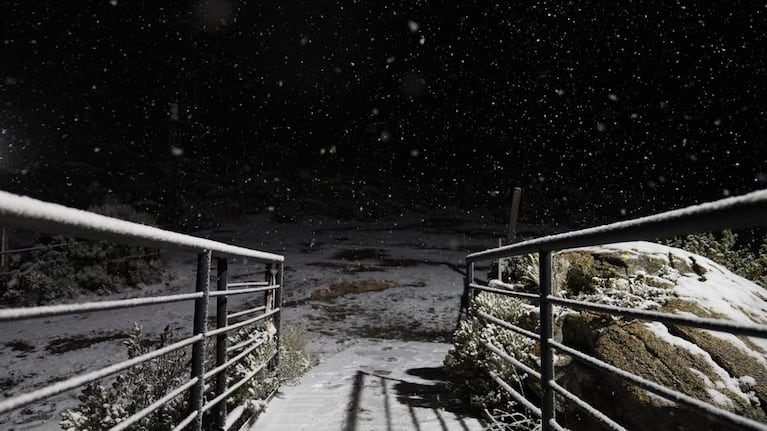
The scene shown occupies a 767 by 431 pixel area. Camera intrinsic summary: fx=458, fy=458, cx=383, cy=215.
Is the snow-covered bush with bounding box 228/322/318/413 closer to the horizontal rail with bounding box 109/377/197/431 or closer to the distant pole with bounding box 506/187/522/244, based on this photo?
the horizontal rail with bounding box 109/377/197/431

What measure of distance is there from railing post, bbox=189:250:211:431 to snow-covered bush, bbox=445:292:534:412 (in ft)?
7.29

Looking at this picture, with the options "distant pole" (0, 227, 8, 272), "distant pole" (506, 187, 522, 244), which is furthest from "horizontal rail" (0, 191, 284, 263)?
"distant pole" (0, 227, 8, 272)

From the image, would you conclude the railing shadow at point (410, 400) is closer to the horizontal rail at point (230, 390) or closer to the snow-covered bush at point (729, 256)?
the horizontal rail at point (230, 390)

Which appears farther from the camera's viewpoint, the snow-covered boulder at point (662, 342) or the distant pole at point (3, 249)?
the distant pole at point (3, 249)

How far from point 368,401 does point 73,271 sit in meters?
11.3

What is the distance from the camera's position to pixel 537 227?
3362cm

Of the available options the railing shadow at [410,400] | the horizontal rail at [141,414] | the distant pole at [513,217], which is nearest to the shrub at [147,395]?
the railing shadow at [410,400]

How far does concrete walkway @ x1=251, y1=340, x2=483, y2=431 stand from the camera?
3.44m

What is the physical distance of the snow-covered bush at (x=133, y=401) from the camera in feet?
10.3

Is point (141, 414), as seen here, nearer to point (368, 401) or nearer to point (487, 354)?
point (368, 401)

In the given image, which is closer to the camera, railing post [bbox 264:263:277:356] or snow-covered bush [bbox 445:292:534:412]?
snow-covered bush [bbox 445:292:534:412]

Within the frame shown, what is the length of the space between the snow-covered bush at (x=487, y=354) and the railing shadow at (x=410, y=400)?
193 millimetres

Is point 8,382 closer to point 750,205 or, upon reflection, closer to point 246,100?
point 750,205

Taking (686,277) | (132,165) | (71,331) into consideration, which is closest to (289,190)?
(132,165)
